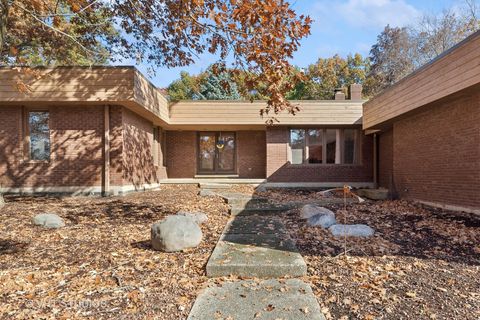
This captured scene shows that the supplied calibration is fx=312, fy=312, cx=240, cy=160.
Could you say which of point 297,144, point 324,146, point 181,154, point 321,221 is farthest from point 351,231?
point 181,154

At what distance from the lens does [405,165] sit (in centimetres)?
924

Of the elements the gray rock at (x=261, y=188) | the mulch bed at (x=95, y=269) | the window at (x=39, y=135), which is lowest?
the mulch bed at (x=95, y=269)

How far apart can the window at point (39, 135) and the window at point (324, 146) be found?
881cm

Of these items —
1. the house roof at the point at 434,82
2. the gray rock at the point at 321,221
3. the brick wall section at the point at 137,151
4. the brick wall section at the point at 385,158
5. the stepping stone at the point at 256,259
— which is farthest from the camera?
the brick wall section at the point at 385,158

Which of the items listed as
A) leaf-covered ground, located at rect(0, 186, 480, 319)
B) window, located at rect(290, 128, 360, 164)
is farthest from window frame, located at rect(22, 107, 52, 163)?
window, located at rect(290, 128, 360, 164)

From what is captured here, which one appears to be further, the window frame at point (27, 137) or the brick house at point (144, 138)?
the window frame at point (27, 137)

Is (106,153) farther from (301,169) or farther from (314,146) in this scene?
(314,146)

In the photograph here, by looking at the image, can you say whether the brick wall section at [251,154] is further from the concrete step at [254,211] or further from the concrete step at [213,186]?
the concrete step at [254,211]

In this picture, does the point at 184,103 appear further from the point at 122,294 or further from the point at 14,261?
the point at 122,294

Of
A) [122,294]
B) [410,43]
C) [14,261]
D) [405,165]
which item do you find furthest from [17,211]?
[410,43]

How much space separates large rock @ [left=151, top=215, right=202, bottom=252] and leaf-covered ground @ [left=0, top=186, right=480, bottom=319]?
4.9 inches

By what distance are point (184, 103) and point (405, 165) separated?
831cm

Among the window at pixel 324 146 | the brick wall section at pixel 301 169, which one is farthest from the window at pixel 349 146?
the brick wall section at pixel 301 169

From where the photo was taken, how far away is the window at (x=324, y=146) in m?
13.1
